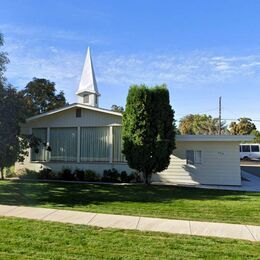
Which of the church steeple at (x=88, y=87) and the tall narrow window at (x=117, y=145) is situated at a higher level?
the church steeple at (x=88, y=87)

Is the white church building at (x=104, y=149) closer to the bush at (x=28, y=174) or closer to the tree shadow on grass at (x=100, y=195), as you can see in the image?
the bush at (x=28, y=174)

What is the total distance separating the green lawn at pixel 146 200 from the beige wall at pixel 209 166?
236 cm

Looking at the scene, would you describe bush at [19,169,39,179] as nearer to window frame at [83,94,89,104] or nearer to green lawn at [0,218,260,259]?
window frame at [83,94,89,104]

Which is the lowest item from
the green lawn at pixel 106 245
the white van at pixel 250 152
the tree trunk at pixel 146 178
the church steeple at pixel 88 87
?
the green lawn at pixel 106 245

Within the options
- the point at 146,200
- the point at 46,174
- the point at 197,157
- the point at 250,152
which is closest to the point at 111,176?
the point at 46,174

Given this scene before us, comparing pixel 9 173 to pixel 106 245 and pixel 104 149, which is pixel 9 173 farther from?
pixel 106 245

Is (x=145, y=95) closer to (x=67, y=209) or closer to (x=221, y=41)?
(x=221, y=41)

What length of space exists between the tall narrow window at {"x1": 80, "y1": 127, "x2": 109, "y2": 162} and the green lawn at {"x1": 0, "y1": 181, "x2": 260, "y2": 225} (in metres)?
2.89

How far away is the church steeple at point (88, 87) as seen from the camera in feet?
70.8

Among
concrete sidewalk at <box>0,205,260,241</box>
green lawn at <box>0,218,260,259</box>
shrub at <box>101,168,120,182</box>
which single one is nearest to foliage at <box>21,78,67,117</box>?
shrub at <box>101,168,120,182</box>

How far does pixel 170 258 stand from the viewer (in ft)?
17.7

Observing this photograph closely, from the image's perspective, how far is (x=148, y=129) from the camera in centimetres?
1530

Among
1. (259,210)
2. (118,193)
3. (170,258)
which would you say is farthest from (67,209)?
(259,210)

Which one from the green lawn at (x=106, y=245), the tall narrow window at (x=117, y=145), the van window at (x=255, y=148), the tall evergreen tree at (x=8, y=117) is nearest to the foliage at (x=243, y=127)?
the van window at (x=255, y=148)
